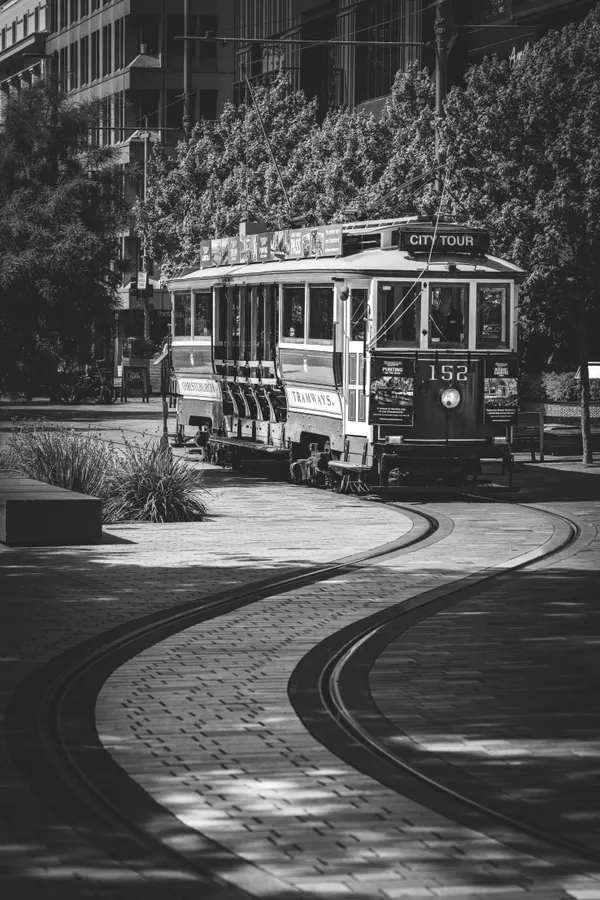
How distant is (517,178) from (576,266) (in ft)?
5.86

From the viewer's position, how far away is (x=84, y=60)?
88875mm

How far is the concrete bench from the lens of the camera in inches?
640

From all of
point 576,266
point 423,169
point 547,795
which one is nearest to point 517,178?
Answer: point 576,266

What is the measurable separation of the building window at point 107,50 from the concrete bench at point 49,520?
70996 mm

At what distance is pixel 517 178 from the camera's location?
1077 inches

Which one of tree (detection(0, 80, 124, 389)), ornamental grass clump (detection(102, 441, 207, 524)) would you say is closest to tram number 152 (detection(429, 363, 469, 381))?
ornamental grass clump (detection(102, 441, 207, 524))

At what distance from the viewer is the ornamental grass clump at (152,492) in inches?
729

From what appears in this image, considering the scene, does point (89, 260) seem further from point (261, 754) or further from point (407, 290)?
point (261, 754)

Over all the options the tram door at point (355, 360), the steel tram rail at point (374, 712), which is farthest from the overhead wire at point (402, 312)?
the steel tram rail at point (374, 712)

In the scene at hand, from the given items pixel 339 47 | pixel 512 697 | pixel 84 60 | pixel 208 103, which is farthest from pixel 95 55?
pixel 512 697

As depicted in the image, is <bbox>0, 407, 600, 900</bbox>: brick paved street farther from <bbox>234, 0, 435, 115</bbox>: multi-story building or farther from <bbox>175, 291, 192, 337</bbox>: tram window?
<bbox>234, 0, 435, 115</bbox>: multi-story building

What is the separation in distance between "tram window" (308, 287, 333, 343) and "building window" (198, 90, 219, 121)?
6043cm

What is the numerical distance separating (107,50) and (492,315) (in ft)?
219

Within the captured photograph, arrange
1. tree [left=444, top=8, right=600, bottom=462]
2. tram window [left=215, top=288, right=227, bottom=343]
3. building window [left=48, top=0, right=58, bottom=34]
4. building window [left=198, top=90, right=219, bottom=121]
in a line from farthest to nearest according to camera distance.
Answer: building window [left=48, top=0, right=58, bottom=34], building window [left=198, top=90, right=219, bottom=121], tram window [left=215, top=288, right=227, bottom=343], tree [left=444, top=8, right=600, bottom=462]
